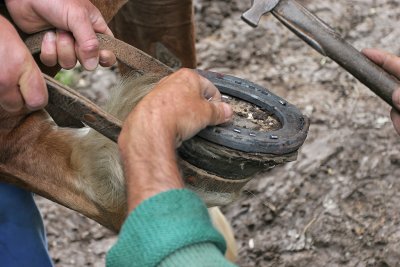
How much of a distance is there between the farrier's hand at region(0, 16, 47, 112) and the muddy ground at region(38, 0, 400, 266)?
104 cm

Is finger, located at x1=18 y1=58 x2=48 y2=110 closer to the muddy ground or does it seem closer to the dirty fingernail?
the dirty fingernail

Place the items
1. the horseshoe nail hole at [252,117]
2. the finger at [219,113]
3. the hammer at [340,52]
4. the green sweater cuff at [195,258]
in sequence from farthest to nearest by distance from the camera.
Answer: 1. the hammer at [340,52]
2. the horseshoe nail hole at [252,117]
3. the finger at [219,113]
4. the green sweater cuff at [195,258]

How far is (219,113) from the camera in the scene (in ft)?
3.64

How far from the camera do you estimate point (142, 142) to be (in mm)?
1010

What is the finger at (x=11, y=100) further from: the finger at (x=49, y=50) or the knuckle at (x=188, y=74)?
the knuckle at (x=188, y=74)

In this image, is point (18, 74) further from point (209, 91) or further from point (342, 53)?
point (342, 53)

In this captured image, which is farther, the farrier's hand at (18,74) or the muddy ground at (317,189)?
the muddy ground at (317,189)

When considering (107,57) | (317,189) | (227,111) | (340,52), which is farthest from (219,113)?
(317,189)

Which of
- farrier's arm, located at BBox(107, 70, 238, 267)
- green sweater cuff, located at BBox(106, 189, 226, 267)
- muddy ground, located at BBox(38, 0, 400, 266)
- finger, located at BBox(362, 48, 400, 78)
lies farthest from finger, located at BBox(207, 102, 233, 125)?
muddy ground, located at BBox(38, 0, 400, 266)

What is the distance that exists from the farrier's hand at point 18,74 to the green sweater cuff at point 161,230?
0.95ft

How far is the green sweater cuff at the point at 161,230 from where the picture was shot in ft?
2.95

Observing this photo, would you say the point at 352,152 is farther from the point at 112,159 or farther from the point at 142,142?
the point at 142,142

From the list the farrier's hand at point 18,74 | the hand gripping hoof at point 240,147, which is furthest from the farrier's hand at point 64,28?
the hand gripping hoof at point 240,147

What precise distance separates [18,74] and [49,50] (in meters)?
0.12
